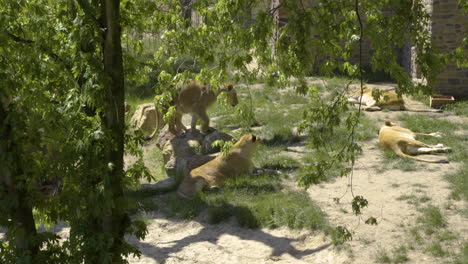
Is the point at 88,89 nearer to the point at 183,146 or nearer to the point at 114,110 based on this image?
the point at 114,110

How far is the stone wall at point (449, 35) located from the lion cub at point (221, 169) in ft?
22.9

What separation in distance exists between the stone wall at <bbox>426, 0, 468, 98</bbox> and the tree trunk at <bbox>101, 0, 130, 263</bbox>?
11953mm

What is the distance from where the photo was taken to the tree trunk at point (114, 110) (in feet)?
15.5

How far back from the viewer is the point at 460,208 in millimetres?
8125

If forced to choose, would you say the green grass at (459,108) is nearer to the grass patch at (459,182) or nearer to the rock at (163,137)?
the grass patch at (459,182)

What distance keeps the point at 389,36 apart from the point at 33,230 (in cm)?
367

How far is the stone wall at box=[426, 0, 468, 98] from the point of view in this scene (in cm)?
1512

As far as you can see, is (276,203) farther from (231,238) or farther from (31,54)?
(31,54)

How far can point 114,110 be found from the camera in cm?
483

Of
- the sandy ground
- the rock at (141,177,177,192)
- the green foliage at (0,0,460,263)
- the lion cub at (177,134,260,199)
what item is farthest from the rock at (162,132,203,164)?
the green foliage at (0,0,460,263)

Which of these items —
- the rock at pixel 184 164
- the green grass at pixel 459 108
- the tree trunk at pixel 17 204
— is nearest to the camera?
the tree trunk at pixel 17 204

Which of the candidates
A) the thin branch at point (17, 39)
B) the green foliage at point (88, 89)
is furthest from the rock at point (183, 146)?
the thin branch at point (17, 39)

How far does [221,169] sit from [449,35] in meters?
8.41

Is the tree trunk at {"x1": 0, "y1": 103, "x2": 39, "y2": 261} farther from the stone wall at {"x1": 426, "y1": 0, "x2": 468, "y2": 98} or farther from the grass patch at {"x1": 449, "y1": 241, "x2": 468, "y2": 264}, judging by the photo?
the stone wall at {"x1": 426, "y1": 0, "x2": 468, "y2": 98}
